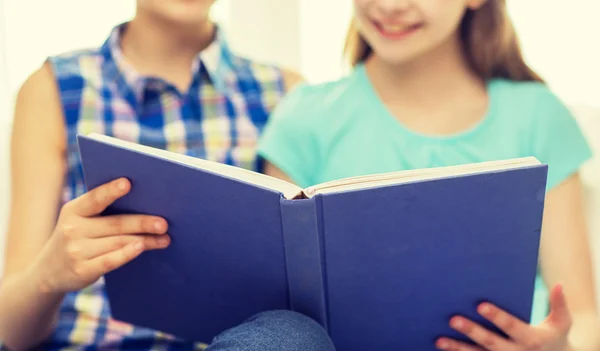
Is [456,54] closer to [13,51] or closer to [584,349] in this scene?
[584,349]

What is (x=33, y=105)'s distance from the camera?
927 mm

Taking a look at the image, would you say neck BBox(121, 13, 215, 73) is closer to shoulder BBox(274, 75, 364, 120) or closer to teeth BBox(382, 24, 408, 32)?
shoulder BBox(274, 75, 364, 120)

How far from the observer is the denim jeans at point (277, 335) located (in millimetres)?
577

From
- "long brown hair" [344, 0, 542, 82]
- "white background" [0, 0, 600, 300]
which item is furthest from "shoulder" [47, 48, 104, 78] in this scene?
"long brown hair" [344, 0, 542, 82]

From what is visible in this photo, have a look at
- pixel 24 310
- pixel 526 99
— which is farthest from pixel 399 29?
pixel 24 310

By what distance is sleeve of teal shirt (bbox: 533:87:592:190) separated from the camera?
84 centimetres

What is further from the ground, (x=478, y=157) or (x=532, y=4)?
(x=532, y=4)

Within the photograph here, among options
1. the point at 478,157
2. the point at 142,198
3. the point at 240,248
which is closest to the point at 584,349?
the point at 478,157

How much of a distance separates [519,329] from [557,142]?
0.33 meters

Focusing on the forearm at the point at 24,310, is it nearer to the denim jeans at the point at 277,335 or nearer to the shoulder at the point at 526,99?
the denim jeans at the point at 277,335

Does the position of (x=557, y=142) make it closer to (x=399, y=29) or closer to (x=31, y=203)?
(x=399, y=29)

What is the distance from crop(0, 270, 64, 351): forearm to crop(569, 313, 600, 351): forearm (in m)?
0.64

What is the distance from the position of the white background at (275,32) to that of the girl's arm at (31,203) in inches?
10.3

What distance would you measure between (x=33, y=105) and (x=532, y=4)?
1.11 meters
